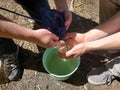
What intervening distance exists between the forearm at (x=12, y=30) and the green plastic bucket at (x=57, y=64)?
1.54 ft

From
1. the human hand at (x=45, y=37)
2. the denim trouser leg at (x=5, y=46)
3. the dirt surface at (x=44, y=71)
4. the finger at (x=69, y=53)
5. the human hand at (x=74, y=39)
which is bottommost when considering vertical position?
the dirt surface at (x=44, y=71)

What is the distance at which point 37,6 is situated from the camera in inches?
79.0

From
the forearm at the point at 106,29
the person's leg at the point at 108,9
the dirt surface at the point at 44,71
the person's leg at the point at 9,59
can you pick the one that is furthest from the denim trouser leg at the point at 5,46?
the person's leg at the point at 108,9

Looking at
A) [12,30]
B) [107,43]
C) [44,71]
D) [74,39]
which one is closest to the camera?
[12,30]

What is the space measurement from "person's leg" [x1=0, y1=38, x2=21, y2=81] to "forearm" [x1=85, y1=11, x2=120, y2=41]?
0.59 meters

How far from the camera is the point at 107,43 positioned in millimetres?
1823

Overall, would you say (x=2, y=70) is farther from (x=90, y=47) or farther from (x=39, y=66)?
(x=90, y=47)

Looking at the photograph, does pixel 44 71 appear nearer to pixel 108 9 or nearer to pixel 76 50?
pixel 76 50

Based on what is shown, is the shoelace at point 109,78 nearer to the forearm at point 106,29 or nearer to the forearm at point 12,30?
the forearm at point 106,29

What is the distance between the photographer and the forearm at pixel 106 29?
73.5 inches

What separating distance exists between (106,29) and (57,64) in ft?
1.79

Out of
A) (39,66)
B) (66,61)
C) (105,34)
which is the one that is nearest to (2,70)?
(39,66)

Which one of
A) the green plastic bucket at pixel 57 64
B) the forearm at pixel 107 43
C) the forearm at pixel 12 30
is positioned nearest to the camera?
the forearm at pixel 12 30

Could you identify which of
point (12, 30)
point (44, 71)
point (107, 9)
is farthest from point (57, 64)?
point (12, 30)
